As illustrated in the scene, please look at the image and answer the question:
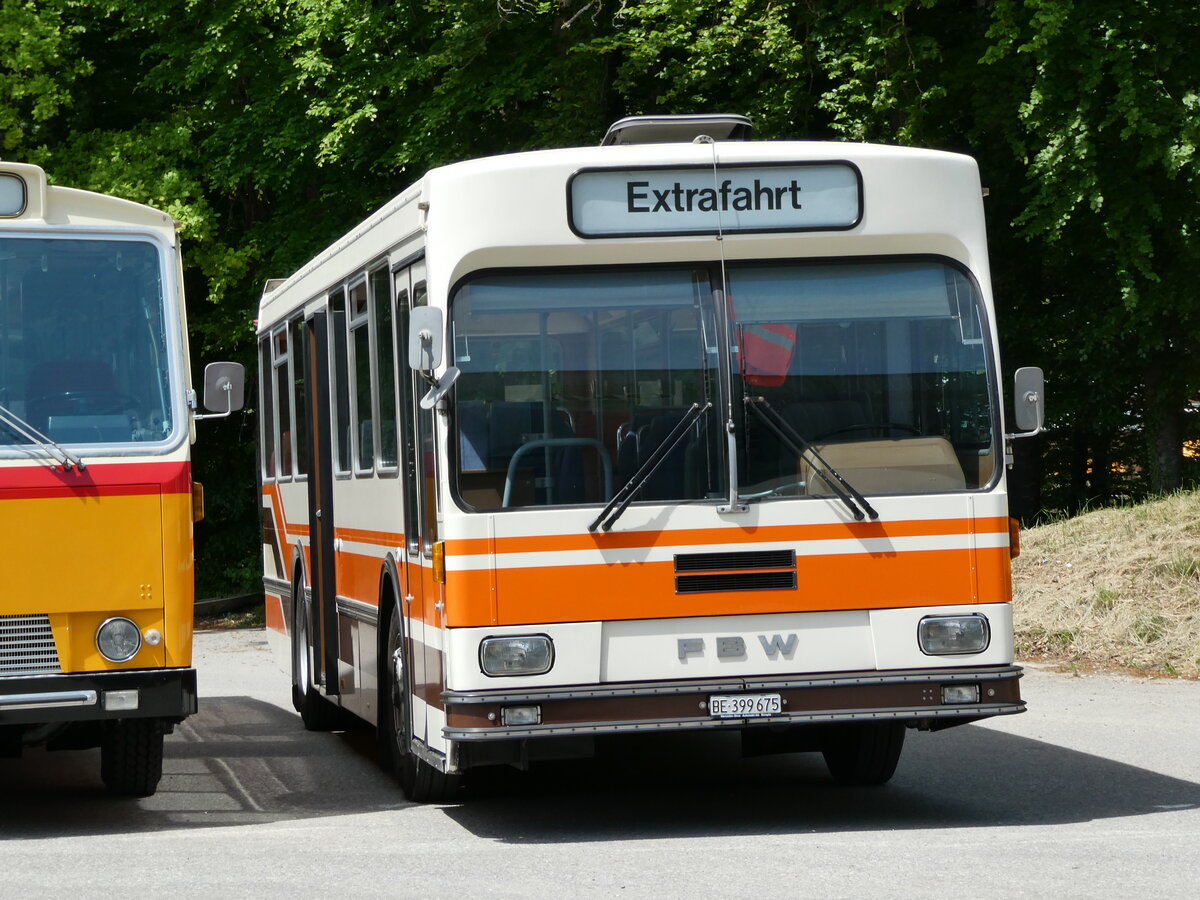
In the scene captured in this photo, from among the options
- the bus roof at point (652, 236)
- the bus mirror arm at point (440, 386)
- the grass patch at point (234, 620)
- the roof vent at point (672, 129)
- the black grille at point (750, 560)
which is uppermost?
the roof vent at point (672, 129)

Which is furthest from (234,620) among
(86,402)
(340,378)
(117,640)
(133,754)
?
(117,640)

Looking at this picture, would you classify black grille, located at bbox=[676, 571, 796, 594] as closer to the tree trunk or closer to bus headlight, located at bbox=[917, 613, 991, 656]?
bus headlight, located at bbox=[917, 613, 991, 656]

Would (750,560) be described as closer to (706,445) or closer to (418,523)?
(706,445)

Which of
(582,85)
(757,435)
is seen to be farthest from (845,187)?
(582,85)

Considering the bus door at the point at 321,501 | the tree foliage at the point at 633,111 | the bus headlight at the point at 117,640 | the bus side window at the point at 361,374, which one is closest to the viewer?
the bus headlight at the point at 117,640

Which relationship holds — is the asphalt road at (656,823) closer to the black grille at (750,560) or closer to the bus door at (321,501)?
the bus door at (321,501)

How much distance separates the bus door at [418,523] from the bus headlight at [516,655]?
0.38 meters

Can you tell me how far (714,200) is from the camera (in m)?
8.85

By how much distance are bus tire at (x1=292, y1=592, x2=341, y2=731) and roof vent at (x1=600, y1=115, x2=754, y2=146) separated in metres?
4.66

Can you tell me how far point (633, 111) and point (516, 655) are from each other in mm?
17925

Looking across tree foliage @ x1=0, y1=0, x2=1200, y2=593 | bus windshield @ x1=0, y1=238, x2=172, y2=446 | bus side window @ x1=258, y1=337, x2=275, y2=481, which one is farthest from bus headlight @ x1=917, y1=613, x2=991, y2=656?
tree foliage @ x1=0, y1=0, x2=1200, y2=593

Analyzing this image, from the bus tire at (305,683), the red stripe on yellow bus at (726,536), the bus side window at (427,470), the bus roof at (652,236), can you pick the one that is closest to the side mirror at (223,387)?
the bus side window at (427,470)

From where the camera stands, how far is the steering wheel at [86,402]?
929 cm

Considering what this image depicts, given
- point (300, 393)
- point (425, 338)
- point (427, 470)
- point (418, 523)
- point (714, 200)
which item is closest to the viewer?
point (425, 338)
